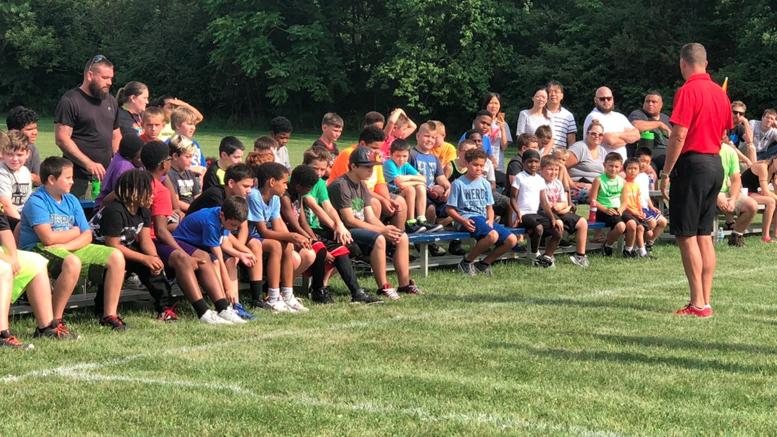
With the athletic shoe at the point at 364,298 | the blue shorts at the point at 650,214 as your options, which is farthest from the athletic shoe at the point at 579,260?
the athletic shoe at the point at 364,298

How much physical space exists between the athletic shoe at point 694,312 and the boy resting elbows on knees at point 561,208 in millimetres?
3187

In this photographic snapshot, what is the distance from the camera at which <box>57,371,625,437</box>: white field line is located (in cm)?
494

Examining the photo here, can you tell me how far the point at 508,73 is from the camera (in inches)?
1895

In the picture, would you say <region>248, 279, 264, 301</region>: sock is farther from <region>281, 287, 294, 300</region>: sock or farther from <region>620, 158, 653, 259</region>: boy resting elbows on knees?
<region>620, 158, 653, 259</region>: boy resting elbows on knees

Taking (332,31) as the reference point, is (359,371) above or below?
below

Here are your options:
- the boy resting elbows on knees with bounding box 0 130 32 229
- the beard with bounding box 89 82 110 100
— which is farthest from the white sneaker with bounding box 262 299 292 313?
the beard with bounding box 89 82 110 100

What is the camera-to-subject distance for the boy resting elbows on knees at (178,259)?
25.7 feet

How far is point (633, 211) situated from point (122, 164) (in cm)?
649

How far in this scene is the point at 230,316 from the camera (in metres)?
7.89

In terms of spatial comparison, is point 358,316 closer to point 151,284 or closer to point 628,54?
point 151,284

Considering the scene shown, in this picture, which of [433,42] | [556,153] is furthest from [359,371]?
[433,42]

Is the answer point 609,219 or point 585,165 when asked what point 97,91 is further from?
point 585,165

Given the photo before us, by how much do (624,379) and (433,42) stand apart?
43096 mm

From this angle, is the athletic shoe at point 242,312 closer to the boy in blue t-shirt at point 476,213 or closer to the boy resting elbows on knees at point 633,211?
the boy in blue t-shirt at point 476,213
